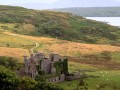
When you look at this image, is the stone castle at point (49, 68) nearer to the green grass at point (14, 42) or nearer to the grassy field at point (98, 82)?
the grassy field at point (98, 82)

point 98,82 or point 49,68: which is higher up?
point 49,68

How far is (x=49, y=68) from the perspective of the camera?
91938 mm

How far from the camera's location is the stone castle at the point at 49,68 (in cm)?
8969

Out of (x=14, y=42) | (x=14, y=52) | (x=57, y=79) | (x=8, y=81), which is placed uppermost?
(x=8, y=81)

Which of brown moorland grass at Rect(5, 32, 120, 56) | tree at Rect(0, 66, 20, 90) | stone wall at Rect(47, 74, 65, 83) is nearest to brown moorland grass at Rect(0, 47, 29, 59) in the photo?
brown moorland grass at Rect(5, 32, 120, 56)

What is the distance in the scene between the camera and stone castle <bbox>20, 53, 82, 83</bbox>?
89.7 metres

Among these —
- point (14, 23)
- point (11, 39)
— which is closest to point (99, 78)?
point (11, 39)

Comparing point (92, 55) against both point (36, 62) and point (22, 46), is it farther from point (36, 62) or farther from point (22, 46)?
point (36, 62)

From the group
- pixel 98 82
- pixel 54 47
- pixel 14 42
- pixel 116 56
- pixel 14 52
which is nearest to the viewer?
pixel 98 82

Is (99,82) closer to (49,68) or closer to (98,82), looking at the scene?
(98,82)

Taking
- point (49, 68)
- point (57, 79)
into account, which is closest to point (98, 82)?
point (57, 79)

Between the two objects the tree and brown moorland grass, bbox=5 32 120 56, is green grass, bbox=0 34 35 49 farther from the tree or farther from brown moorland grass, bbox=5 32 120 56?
the tree

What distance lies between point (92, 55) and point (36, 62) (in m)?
48.5

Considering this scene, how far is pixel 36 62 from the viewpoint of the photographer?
91.1m
